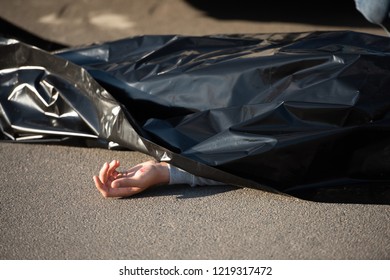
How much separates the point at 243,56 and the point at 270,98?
0.69 feet

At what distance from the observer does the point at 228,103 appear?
2131mm

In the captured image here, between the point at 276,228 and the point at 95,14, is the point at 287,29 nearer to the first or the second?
the point at 95,14

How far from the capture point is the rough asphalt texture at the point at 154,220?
→ 1777 mm

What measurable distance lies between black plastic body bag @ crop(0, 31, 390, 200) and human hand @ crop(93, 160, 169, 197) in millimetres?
64

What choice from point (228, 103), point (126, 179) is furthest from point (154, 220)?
point (228, 103)

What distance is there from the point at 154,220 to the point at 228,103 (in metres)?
0.46

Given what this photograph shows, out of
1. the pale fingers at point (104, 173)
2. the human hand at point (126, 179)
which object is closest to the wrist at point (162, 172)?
the human hand at point (126, 179)

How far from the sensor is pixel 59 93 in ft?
7.62

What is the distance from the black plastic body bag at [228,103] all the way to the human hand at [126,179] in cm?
6

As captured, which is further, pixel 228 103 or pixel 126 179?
pixel 228 103

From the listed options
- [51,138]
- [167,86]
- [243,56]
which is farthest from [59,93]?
[243,56]

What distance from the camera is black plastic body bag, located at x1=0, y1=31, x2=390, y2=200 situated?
77.5 inches

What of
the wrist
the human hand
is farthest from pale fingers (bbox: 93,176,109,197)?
the wrist

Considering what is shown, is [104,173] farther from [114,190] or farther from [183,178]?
[183,178]
